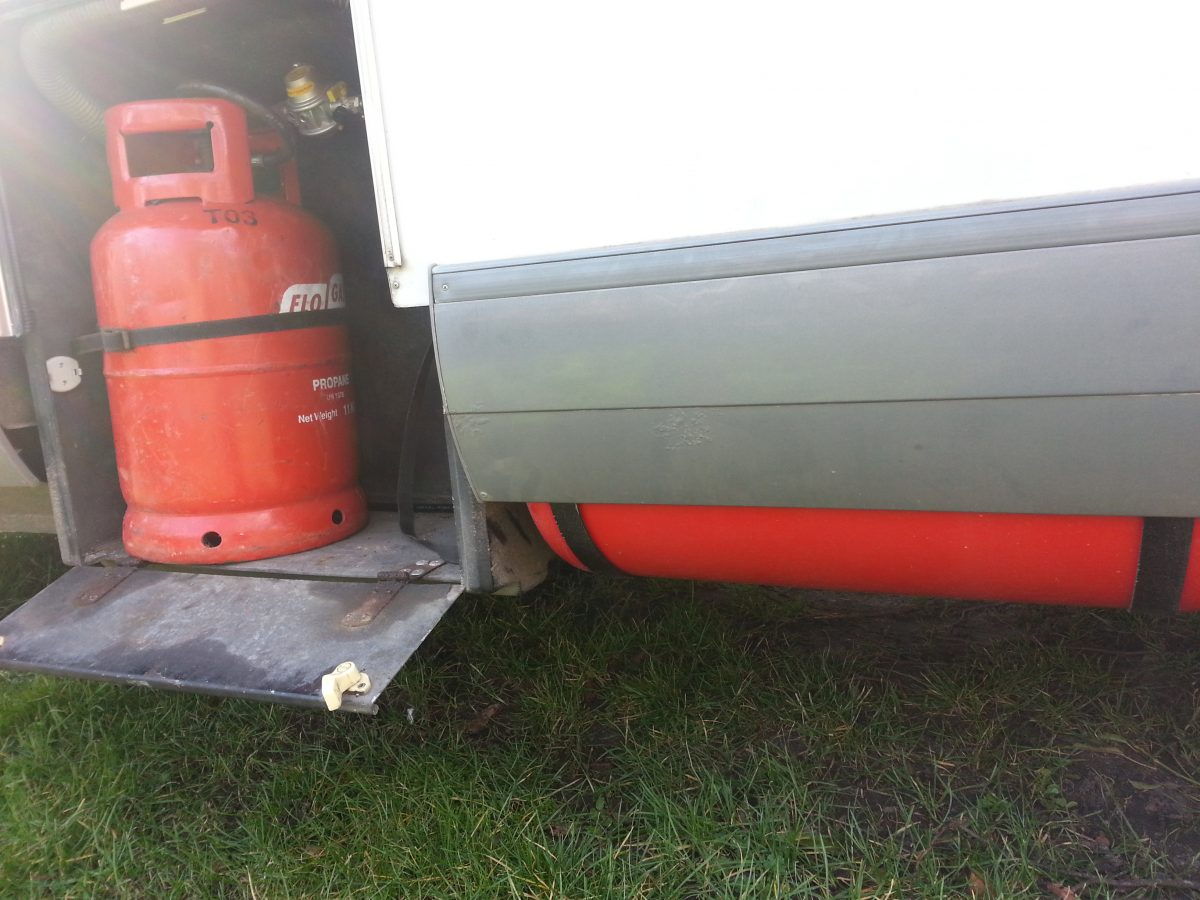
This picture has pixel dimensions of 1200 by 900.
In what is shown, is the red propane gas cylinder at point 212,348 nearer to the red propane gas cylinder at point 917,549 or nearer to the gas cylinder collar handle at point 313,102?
the gas cylinder collar handle at point 313,102

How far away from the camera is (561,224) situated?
1318 mm

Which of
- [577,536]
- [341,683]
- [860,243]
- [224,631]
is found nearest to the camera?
[860,243]

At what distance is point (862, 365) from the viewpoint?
1150 mm

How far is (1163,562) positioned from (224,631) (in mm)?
1840

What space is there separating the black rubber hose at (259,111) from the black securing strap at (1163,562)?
7.10 feet

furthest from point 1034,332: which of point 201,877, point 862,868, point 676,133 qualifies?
point 201,877

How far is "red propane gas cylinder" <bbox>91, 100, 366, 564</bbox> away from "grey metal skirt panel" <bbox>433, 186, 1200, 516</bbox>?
32.3 inches

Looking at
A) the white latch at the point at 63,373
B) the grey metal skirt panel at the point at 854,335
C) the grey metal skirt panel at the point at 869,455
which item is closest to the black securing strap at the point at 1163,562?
the grey metal skirt panel at the point at 869,455

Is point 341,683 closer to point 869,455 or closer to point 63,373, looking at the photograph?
point 869,455

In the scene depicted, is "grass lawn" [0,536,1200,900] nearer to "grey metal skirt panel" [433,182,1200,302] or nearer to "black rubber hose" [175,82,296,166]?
"grey metal skirt panel" [433,182,1200,302]

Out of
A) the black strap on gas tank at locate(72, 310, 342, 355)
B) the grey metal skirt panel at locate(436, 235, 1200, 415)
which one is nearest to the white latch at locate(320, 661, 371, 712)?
the grey metal skirt panel at locate(436, 235, 1200, 415)

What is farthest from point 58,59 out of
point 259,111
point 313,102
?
point 313,102

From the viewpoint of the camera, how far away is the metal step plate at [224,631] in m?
1.56

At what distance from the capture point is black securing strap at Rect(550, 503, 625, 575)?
5.21ft
